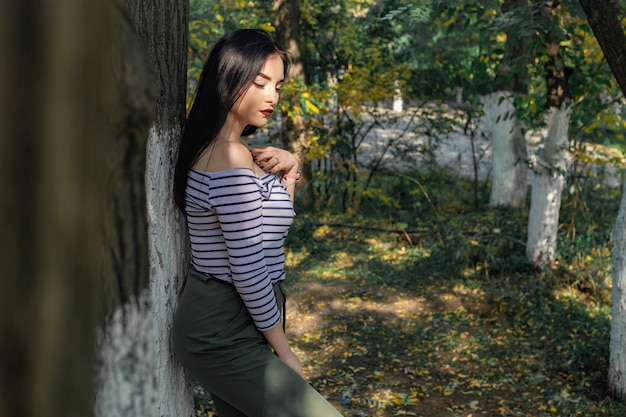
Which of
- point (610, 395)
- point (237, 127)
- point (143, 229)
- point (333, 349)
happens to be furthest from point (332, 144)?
point (143, 229)

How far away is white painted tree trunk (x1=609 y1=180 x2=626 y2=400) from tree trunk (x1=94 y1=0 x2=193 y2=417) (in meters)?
3.38

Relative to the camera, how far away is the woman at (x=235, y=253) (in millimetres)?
2139

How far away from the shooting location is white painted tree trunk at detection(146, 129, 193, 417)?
A: 224 centimetres

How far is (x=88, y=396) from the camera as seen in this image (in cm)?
98

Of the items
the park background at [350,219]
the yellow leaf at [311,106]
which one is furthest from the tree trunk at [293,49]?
the yellow leaf at [311,106]

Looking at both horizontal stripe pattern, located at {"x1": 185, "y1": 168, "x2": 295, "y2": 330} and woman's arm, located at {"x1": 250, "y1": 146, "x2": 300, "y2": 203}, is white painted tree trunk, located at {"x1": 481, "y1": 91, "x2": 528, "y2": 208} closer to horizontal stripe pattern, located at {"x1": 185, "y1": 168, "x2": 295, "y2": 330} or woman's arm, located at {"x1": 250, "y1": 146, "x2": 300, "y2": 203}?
woman's arm, located at {"x1": 250, "y1": 146, "x2": 300, "y2": 203}

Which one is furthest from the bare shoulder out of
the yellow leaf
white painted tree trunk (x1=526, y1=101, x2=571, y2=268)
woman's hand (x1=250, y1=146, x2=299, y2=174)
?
the yellow leaf

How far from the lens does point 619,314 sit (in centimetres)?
473

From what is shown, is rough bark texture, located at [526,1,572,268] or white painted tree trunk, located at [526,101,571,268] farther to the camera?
white painted tree trunk, located at [526,101,571,268]

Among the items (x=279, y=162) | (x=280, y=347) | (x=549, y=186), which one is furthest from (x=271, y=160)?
(x=549, y=186)

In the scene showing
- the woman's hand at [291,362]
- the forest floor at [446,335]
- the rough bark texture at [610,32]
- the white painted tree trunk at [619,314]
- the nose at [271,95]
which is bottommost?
the forest floor at [446,335]

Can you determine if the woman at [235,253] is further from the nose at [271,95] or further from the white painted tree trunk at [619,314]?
the white painted tree trunk at [619,314]

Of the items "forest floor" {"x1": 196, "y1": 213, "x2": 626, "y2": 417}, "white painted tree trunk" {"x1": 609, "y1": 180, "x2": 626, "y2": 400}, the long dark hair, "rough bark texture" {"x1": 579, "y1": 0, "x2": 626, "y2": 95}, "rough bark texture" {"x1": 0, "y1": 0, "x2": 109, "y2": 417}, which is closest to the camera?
"rough bark texture" {"x1": 0, "y1": 0, "x2": 109, "y2": 417}

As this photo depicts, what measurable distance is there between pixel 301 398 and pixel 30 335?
1.37 metres
